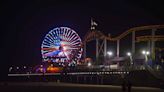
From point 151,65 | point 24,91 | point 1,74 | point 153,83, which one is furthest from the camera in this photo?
point 1,74

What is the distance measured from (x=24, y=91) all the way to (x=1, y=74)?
124ft

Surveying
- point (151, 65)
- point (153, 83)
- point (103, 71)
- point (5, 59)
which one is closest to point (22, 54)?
point (5, 59)

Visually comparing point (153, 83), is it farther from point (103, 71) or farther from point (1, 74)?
point (1, 74)

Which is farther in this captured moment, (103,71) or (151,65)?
(103,71)

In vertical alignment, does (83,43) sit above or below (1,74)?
above

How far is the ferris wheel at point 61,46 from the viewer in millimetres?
74812

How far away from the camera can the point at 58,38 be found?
7625 cm

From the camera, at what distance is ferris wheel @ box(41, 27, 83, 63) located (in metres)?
74.8

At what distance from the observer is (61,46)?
248 ft

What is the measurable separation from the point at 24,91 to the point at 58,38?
44477 millimetres

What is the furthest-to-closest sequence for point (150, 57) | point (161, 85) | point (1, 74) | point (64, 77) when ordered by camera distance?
1. point (1, 74)
2. point (64, 77)
3. point (150, 57)
4. point (161, 85)

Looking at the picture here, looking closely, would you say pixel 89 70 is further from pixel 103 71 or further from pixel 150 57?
pixel 150 57

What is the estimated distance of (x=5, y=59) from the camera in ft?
307

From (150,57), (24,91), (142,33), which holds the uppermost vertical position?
(142,33)
